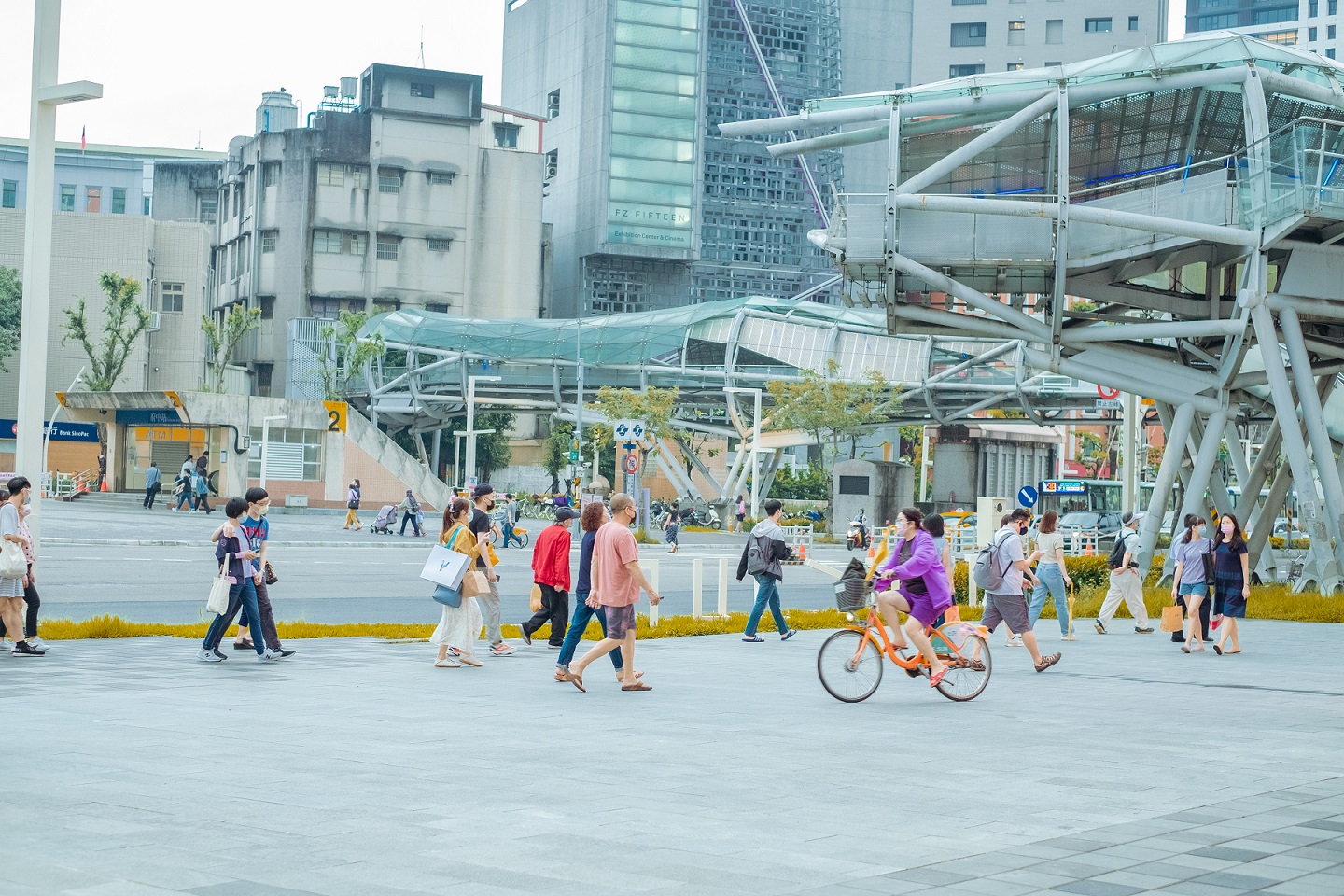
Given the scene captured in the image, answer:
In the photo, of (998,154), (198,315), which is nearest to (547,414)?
(198,315)

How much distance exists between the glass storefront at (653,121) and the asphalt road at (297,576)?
67.6m

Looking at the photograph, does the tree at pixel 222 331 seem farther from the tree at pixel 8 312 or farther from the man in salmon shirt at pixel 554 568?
the man in salmon shirt at pixel 554 568

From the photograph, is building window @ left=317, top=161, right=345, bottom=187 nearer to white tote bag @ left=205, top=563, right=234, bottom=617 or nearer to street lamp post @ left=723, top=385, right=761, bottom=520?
street lamp post @ left=723, top=385, right=761, bottom=520

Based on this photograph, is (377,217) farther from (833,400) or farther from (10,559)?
(10,559)

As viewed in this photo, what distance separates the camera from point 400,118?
3671 inches

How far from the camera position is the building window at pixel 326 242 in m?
92.7

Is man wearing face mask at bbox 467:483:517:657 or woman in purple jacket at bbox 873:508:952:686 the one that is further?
man wearing face mask at bbox 467:483:517:657

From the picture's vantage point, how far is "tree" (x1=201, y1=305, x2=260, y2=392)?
8062 cm

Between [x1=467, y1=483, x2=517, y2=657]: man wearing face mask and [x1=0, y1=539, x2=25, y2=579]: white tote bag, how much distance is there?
3971mm

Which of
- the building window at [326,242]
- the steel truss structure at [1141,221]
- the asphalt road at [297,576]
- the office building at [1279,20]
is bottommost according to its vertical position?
the asphalt road at [297,576]

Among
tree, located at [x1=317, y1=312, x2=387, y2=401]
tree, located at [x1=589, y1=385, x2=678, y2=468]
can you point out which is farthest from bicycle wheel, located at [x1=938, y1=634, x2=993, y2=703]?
tree, located at [x1=317, y1=312, x2=387, y2=401]

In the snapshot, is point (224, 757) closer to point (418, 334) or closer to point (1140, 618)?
point (1140, 618)

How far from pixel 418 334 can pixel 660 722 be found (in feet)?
227

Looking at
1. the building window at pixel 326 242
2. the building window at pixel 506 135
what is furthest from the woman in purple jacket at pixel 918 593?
the building window at pixel 506 135
